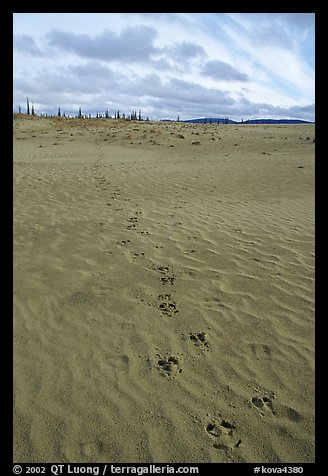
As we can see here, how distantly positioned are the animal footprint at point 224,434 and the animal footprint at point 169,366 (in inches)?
23.7

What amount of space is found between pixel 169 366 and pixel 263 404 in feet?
2.86

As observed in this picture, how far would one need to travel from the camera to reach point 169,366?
3139mm

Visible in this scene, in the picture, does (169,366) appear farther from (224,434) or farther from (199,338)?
(224,434)

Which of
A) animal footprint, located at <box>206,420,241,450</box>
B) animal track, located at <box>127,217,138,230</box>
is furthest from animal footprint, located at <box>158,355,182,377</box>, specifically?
animal track, located at <box>127,217,138,230</box>

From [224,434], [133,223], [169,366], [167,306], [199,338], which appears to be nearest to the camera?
[224,434]

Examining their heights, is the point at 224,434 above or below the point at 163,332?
below

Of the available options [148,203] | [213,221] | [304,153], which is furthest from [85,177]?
[304,153]

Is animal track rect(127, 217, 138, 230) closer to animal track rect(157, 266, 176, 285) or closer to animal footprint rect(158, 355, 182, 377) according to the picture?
animal track rect(157, 266, 176, 285)

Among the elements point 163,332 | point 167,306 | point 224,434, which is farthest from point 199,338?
point 224,434

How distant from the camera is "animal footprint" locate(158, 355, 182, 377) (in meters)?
3.08

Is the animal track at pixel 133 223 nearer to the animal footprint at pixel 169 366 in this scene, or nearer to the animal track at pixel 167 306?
the animal track at pixel 167 306

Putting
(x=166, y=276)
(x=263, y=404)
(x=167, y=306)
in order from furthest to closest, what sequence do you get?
(x=166, y=276), (x=167, y=306), (x=263, y=404)
